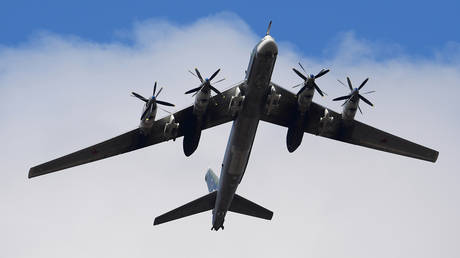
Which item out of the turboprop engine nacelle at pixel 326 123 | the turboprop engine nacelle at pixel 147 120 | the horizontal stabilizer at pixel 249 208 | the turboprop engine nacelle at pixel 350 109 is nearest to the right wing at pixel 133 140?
the turboprop engine nacelle at pixel 147 120

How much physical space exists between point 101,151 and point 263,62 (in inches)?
562

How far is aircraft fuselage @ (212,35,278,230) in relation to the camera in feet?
130

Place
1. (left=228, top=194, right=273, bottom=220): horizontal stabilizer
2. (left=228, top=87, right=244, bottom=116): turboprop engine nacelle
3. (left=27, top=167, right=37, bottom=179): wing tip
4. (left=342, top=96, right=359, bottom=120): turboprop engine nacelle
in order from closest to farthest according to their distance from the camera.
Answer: (left=228, top=87, right=244, bottom=116): turboprop engine nacelle → (left=342, top=96, right=359, bottom=120): turboprop engine nacelle → (left=27, top=167, right=37, bottom=179): wing tip → (left=228, top=194, right=273, bottom=220): horizontal stabilizer

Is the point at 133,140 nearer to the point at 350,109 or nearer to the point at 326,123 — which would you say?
the point at 326,123

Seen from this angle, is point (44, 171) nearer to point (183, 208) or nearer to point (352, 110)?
point (183, 208)

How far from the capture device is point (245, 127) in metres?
42.9

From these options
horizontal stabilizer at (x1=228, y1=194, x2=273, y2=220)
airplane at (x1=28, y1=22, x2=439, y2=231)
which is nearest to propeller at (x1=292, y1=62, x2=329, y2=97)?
airplane at (x1=28, y1=22, x2=439, y2=231)

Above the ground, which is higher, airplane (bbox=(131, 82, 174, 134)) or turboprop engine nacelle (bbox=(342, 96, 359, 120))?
turboprop engine nacelle (bbox=(342, 96, 359, 120))

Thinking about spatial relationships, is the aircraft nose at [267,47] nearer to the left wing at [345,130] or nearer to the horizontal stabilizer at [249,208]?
the left wing at [345,130]

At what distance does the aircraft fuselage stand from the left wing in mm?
2265

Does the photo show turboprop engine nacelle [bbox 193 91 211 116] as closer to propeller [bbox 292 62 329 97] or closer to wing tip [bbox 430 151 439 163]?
propeller [bbox 292 62 329 97]

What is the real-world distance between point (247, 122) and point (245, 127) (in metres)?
0.36

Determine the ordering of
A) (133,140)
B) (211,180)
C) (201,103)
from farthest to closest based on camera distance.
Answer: (211,180), (133,140), (201,103)

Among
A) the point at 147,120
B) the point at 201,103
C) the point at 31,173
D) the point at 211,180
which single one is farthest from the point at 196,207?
the point at 31,173
